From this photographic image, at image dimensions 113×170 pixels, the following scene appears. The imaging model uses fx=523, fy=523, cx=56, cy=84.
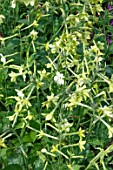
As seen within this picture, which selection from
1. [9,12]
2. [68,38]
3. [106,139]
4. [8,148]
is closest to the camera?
[68,38]

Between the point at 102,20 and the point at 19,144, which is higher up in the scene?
the point at 102,20

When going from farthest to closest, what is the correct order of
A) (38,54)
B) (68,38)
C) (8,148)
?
(38,54) → (8,148) → (68,38)

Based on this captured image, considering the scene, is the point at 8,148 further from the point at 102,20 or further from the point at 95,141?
the point at 102,20

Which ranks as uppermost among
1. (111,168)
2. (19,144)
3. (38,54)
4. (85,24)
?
(85,24)

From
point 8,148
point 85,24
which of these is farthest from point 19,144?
point 85,24

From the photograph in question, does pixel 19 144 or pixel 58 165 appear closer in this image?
pixel 58 165

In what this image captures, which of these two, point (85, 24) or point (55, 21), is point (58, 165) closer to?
point (85, 24)
